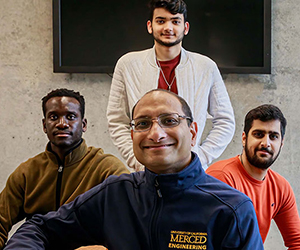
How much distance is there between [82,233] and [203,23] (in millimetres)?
2480

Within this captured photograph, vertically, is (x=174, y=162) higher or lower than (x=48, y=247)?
higher

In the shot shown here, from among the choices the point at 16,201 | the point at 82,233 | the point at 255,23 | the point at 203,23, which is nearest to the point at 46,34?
the point at 203,23

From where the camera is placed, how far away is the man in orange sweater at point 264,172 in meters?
2.26

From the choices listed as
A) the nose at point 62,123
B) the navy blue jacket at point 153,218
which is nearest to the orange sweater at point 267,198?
the nose at point 62,123

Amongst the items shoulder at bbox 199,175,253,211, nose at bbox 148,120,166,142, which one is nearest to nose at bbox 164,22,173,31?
nose at bbox 148,120,166,142

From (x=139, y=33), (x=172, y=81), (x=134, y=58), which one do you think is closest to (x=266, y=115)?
(x=172, y=81)

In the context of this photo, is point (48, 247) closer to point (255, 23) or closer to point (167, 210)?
point (167, 210)

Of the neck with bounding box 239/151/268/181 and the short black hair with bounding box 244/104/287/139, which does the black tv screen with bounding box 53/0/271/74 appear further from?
the neck with bounding box 239/151/268/181

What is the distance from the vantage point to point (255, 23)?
3533 millimetres

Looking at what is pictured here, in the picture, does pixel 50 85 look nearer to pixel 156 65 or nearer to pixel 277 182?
pixel 156 65

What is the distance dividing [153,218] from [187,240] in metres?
0.13

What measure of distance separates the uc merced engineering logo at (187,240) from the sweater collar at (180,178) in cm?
14

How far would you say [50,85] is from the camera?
12.0 ft

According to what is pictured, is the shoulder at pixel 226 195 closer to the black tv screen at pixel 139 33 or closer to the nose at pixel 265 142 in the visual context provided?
the nose at pixel 265 142
